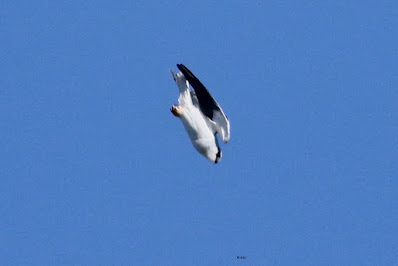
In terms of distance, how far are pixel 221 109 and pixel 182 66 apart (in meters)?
0.77

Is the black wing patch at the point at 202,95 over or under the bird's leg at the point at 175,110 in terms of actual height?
over

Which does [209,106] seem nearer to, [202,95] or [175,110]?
[202,95]

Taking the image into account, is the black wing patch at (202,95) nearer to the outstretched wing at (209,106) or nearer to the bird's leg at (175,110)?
the outstretched wing at (209,106)

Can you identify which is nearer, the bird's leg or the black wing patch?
the black wing patch

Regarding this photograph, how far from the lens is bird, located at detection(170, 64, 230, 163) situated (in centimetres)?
8312

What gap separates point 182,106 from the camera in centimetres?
8325

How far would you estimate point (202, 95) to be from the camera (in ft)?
273

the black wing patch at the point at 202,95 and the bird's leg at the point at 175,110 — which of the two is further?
the bird's leg at the point at 175,110

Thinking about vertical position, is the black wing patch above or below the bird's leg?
above

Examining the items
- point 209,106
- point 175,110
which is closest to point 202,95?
point 209,106

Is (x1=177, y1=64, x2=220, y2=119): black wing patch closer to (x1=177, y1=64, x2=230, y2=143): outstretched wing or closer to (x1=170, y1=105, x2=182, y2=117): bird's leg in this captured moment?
(x1=177, y1=64, x2=230, y2=143): outstretched wing

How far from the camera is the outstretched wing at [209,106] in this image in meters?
83.1

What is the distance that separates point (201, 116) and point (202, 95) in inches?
11.2

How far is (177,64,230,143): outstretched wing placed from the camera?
273 feet
